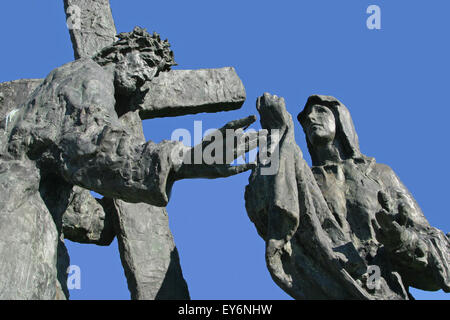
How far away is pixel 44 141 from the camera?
5.77 m

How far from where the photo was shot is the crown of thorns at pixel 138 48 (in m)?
6.73

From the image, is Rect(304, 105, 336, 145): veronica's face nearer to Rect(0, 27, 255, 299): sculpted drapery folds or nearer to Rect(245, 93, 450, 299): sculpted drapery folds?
Rect(245, 93, 450, 299): sculpted drapery folds

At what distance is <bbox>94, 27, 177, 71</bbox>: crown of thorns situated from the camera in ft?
22.1

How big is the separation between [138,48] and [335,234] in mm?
1861

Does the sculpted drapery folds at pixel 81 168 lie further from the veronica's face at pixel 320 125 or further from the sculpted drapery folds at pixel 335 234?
the veronica's face at pixel 320 125

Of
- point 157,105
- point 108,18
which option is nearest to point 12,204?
point 157,105

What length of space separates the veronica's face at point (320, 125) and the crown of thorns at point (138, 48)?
1.31 m

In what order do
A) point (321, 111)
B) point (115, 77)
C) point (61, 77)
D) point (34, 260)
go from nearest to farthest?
point (34, 260), point (61, 77), point (115, 77), point (321, 111)

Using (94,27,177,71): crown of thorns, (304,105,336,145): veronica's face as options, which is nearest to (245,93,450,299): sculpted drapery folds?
(304,105,336,145): veronica's face

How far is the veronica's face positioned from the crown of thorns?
1305 mm

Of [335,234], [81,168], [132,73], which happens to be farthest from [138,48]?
[335,234]

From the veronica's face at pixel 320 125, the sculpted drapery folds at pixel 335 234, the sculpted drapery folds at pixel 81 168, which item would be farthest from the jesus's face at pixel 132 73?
the veronica's face at pixel 320 125

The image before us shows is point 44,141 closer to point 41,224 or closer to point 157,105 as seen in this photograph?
point 41,224
